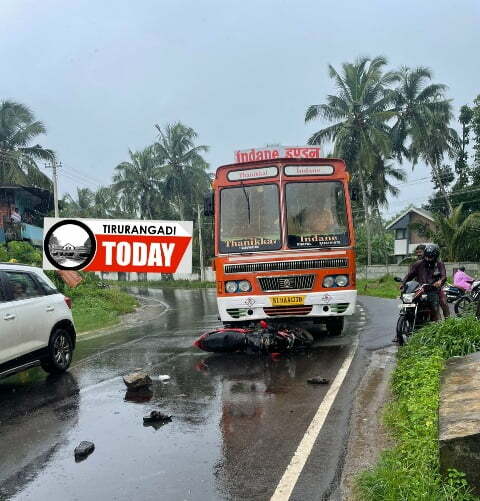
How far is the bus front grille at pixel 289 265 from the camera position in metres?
8.98

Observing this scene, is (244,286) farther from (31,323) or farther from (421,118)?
(421,118)

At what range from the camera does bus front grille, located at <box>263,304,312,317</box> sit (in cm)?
904

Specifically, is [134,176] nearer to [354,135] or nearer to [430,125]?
[354,135]

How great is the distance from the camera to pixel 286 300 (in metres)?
8.98

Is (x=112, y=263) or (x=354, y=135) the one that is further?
(x=354, y=135)

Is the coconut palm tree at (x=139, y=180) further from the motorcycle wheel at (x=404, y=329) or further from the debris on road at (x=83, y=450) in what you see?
the debris on road at (x=83, y=450)

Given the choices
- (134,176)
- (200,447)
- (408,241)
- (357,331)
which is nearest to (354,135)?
(408,241)

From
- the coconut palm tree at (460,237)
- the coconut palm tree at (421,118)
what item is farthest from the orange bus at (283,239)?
the coconut palm tree at (421,118)

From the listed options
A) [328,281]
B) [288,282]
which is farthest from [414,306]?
[288,282]

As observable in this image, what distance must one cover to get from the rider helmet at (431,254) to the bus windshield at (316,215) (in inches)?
51.2

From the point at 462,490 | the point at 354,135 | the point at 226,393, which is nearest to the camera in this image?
the point at 462,490

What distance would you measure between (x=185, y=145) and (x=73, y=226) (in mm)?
40609

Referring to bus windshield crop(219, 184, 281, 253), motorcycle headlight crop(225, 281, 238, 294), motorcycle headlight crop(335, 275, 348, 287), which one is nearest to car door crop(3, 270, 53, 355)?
motorcycle headlight crop(225, 281, 238, 294)

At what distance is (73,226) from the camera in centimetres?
809
